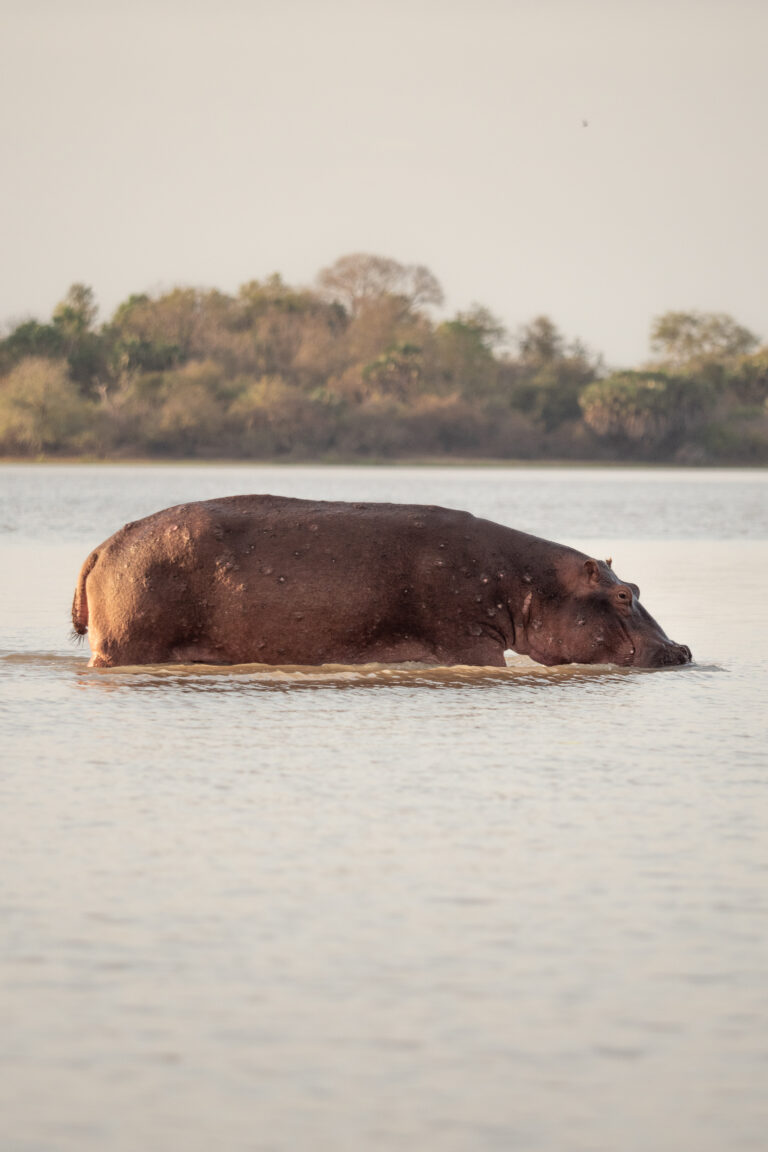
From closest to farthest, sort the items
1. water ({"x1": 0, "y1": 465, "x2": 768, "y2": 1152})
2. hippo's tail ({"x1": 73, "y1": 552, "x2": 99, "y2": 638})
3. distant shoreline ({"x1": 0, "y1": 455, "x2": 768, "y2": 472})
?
water ({"x1": 0, "y1": 465, "x2": 768, "y2": 1152}), hippo's tail ({"x1": 73, "y1": 552, "x2": 99, "y2": 638}), distant shoreline ({"x1": 0, "y1": 455, "x2": 768, "y2": 472})

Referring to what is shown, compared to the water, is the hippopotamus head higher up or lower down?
higher up

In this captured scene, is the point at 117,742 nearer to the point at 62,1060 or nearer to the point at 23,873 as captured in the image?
the point at 23,873

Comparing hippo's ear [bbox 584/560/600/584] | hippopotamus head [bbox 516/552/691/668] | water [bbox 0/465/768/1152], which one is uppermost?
hippo's ear [bbox 584/560/600/584]

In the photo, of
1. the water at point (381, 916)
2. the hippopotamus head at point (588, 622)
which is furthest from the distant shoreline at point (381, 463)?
the water at point (381, 916)

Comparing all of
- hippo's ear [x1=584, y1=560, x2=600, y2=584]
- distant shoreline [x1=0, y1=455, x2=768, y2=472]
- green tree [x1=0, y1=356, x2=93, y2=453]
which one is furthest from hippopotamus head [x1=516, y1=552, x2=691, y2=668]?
green tree [x1=0, y1=356, x2=93, y2=453]

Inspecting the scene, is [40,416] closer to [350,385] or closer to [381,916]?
[350,385]

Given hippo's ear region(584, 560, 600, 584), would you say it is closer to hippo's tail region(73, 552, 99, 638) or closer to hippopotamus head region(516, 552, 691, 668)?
hippopotamus head region(516, 552, 691, 668)

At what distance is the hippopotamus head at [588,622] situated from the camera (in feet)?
26.3

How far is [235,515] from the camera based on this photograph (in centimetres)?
795

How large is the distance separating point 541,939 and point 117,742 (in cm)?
265

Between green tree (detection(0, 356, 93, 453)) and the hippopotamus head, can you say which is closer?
the hippopotamus head

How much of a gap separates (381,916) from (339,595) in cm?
404

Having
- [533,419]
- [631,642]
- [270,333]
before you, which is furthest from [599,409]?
[631,642]

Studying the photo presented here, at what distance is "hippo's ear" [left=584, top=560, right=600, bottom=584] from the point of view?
7.98 m
